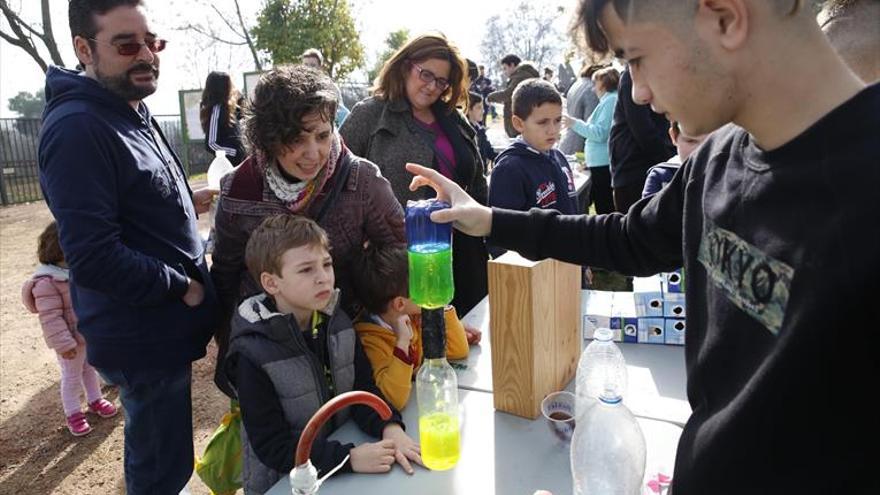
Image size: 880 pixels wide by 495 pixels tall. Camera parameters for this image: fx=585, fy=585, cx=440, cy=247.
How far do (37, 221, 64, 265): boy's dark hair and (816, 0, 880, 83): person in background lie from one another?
3.66 metres

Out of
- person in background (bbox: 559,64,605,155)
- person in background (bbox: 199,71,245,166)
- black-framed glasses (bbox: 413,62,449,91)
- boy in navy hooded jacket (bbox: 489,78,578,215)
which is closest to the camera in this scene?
black-framed glasses (bbox: 413,62,449,91)

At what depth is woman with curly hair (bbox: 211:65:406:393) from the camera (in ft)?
6.33

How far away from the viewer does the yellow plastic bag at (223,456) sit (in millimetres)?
2053

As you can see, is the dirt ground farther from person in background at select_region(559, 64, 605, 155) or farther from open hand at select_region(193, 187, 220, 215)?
person in background at select_region(559, 64, 605, 155)

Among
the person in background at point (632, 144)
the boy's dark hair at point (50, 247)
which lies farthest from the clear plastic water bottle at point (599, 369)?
the boy's dark hair at point (50, 247)

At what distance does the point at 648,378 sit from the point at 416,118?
1.82 metres

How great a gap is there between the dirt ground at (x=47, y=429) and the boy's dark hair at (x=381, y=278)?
169cm

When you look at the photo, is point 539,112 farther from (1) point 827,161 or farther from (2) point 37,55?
(2) point 37,55

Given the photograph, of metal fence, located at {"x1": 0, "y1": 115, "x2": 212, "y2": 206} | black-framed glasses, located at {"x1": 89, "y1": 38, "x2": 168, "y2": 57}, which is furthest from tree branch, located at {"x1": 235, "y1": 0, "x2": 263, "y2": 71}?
black-framed glasses, located at {"x1": 89, "y1": 38, "x2": 168, "y2": 57}

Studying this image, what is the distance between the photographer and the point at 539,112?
316 centimetres

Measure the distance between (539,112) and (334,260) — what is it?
5.31 feet

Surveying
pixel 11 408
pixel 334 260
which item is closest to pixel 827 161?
pixel 334 260

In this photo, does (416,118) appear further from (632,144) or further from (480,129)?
(480,129)

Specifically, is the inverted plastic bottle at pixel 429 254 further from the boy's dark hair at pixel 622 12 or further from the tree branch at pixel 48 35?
the tree branch at pixel 48 35
